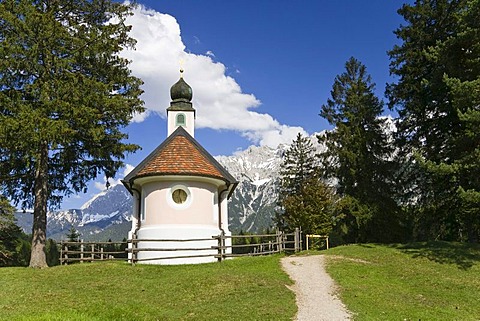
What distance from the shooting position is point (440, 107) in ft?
79.4

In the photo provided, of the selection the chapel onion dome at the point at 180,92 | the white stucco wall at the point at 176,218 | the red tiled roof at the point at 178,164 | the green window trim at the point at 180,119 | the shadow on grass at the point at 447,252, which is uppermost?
the chapel onion dome at the point at 180,92

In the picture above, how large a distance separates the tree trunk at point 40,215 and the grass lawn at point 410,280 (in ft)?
42.8

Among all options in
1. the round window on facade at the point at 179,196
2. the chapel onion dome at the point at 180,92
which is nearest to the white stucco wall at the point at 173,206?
the round window on facade at the point at 179,196

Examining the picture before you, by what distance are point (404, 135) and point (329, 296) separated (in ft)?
62.1

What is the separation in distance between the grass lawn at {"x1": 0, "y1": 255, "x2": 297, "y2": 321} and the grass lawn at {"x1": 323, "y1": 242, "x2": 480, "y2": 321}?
7.48 feet

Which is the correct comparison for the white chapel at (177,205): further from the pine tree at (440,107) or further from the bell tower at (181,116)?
the pine tree at (440,107)

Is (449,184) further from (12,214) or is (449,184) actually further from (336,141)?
(12,214)

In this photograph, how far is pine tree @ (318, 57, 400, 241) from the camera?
101 feet

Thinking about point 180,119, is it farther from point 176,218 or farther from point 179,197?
point 176,218

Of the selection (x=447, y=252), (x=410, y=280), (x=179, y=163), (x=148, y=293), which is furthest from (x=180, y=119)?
(x=410, y=280)

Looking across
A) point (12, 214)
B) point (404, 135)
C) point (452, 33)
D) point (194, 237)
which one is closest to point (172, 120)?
point (194, 237)

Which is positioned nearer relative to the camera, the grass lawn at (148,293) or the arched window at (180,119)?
the grass lawn at (148,293)

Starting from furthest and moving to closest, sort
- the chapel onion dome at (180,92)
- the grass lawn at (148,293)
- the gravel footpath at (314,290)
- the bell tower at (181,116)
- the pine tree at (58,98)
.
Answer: the chapel onion dome at (180,92) → the bell tower at (181,116) → the pine tree at (58,98) → the gravel footpath at (314,290) → the grass lawn at (148,293)

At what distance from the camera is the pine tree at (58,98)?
739 inches
